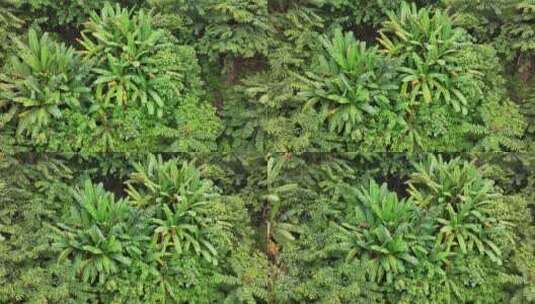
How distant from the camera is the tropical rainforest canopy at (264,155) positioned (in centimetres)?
638

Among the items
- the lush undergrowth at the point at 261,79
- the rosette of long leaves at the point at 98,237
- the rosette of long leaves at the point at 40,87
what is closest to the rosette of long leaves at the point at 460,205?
the lush undergrowth at the point at 261,79

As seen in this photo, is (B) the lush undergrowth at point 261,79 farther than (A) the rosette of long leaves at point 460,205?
Yes

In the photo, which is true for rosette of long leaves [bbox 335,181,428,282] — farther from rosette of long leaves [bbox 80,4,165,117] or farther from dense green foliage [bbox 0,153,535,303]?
rosette of long leaves [bbox 80,4,165,117]

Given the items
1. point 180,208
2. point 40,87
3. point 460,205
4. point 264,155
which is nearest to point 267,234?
point 264,155

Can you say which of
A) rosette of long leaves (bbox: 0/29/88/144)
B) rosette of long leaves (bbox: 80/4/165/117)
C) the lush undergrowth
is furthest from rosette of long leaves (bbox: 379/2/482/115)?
rosette of long leaves (bbox: 0/29/88/144)

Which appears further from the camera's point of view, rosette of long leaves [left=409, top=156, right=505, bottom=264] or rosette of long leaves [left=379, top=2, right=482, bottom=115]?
rosette of long leaves [left=379, top=2, right=482, bottom=115]

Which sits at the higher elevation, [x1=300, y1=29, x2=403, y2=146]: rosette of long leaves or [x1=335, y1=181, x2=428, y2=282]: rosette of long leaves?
[x1=300, y1=29, x2=403, y2=146]: rosette of long leaves

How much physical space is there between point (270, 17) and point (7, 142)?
3152 millimetres

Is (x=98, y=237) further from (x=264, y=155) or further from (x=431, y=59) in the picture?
(x=431, y=59)

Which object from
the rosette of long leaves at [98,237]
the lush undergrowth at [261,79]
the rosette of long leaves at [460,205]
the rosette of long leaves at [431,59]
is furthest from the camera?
the rosette of long leaves at [431,59]

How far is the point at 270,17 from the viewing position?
7562mm

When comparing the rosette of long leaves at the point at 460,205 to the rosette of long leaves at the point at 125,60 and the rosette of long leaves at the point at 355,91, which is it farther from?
the rosette of long leaves at the point at 125,60

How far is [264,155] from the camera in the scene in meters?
7.18

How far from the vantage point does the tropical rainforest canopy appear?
6.38 meters
